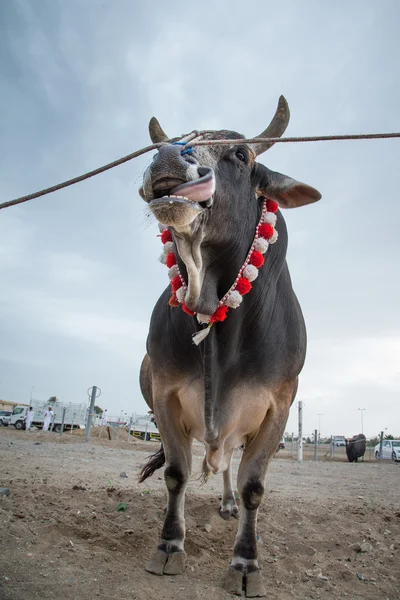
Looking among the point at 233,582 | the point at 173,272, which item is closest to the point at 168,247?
the point at 173,272

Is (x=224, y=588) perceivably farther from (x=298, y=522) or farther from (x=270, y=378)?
(x=298, y=522)

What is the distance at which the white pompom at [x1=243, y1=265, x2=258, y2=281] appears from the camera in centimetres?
373

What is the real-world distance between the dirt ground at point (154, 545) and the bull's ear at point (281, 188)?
9.58 ft

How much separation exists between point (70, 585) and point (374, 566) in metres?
2.62

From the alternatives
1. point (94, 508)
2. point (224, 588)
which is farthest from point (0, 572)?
point (94, 508)

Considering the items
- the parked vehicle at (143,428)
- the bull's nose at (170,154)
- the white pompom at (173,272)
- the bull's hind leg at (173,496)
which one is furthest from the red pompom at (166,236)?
the parked vehicle at (143,428)

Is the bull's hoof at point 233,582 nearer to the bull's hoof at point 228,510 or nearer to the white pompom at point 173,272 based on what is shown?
the bull's hoof at point 228,510

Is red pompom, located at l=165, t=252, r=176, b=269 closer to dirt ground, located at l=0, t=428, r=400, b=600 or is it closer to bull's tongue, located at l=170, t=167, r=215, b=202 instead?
bull's tongue, located at l=170, t=167, r=215, b=202

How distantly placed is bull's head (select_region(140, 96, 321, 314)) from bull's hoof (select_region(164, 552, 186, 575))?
6.17ft

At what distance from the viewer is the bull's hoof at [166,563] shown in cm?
362

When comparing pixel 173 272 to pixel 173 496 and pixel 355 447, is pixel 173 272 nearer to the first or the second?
→ pixel 173 496

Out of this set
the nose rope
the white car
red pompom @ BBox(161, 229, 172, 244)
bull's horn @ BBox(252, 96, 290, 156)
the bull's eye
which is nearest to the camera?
the nose rope

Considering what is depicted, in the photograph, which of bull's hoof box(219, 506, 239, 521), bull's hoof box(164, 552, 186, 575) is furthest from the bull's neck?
bull's hoof box(219, 506, 239, 521)

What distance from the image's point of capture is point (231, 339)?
3.87 m
